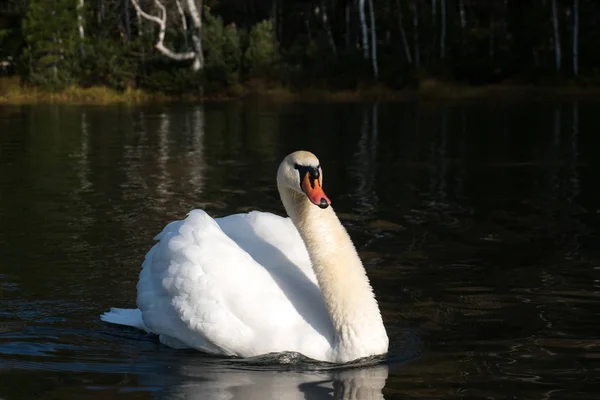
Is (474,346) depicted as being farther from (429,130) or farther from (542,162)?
(429,130)

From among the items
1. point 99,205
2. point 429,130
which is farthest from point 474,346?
point 429,130

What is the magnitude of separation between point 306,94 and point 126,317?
39155 mm

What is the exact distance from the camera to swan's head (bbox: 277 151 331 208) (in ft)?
24.0

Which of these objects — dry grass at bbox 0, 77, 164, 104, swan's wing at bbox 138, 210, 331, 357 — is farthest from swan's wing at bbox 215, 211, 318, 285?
dry grass at bbox 0, 77, 164, 104

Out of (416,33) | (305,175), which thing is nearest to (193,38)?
(416,33)

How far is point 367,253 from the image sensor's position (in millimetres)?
11648

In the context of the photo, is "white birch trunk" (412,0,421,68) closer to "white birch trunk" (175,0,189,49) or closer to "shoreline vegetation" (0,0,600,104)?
"shoreline vegetation" (0,0,600,104)

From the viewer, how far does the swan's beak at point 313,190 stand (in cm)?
723

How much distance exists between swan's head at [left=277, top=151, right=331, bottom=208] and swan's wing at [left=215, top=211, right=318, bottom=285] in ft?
2.17

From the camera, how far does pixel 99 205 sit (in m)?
15.3

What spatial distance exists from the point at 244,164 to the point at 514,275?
1091 centimetres

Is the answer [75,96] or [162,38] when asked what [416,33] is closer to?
[162,38]

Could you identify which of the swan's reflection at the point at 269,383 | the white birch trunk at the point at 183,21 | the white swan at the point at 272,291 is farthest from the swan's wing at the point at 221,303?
the white birch trunk at the point at 183,21

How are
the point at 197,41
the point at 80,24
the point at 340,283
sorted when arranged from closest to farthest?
the point at 340,283, the point at 197,41, the point at 80,24
